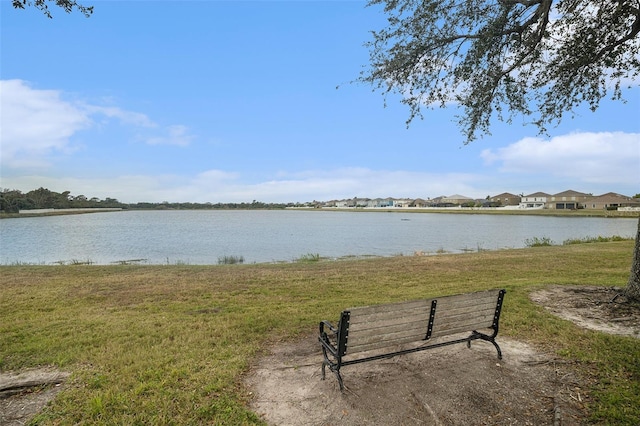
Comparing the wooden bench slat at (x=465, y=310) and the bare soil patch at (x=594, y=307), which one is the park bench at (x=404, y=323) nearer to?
the wooden bench slat at (x=465, y=310)

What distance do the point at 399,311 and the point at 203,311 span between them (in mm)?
4951

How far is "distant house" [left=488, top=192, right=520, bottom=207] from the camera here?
14382cm

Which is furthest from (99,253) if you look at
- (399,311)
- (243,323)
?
(399,311)

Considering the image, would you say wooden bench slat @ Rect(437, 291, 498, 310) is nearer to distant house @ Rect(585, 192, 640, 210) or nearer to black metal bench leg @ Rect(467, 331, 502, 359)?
black metal bench leg @ Rect(467, 331, 502, 359)

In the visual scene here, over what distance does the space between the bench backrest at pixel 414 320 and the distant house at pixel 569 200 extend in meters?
135

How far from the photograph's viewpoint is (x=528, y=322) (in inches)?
237

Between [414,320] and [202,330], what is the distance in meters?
3.68

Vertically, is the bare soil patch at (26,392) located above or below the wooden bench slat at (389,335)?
below

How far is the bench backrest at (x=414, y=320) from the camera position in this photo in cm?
372

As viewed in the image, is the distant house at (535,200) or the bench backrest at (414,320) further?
the distant house at (535,200)

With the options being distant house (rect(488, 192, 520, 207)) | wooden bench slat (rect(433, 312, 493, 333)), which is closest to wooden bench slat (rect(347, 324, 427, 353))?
wooden bench slat (rect(433, 312, 493, 333))

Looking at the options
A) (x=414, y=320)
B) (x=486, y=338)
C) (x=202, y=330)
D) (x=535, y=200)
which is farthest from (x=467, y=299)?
(x=535, y=200)

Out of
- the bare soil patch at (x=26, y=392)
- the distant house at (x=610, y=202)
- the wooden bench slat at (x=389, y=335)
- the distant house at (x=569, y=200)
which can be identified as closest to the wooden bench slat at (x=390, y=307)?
the wooden bench slat at (x=389, y=335)

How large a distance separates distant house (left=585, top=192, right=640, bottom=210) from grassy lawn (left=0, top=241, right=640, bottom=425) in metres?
116
